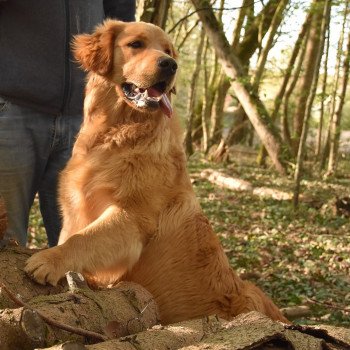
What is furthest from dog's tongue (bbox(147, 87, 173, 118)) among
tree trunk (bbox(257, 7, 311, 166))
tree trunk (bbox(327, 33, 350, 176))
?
tree trunk (bbox(327, 33, 350, 176))

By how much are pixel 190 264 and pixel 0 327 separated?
1661mm

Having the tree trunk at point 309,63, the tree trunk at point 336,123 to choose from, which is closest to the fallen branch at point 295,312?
the tree trunk at point 309,63

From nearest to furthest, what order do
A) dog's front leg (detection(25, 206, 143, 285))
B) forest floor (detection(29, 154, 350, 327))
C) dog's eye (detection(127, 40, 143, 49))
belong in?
dog's front leg (detection(25, 206, 143, 285))
dog's eye (detection(127, 40, 143, 49))
forest floor (detection(29, 154, 350, 327))

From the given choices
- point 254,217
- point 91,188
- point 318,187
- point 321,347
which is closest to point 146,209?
point 91,188

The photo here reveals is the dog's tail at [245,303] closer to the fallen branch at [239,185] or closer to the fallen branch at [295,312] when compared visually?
the fallen branch at [295,312]

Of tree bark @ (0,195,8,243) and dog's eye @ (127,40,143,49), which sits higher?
dog's eye @ (127,40,143,49)

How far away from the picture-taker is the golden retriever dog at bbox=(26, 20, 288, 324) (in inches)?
127

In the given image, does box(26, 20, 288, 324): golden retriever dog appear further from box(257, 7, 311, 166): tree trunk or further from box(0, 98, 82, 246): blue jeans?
box(257, 7, 311, 166): tree trunk

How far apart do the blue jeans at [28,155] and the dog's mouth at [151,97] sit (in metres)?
0.55

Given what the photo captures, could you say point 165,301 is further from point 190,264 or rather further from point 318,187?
point 318,187

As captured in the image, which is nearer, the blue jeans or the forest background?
the blue jeans

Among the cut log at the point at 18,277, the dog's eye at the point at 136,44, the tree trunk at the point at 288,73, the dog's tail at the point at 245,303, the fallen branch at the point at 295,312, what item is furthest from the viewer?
the tree trunk at the point at 288,73

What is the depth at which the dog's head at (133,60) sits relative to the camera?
11.6ft

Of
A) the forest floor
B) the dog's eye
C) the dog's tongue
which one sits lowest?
the forest floor
